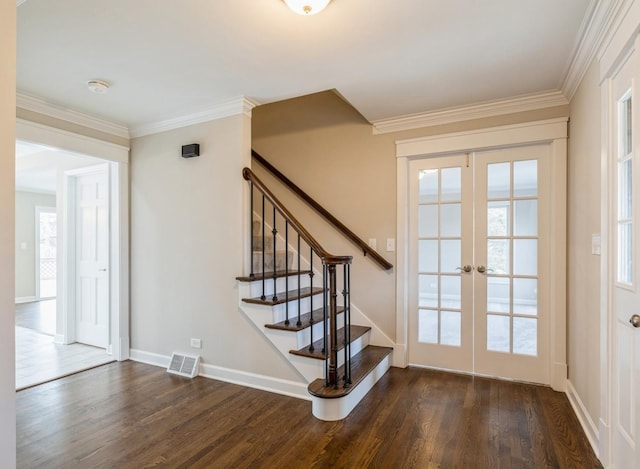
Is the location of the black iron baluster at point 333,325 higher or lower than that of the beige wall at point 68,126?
lower

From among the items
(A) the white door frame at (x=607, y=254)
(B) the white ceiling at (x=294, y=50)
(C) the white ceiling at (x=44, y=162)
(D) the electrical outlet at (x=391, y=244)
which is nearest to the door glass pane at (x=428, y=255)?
(D) the electrical outlet at (x=391, y=244)

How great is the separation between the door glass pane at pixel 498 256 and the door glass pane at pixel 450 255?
0.25 metres

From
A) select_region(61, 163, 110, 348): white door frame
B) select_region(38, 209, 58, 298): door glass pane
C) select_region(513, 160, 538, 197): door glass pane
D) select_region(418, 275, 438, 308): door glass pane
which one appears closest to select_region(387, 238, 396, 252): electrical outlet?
select_region(418, 275, 438, 308): door glass pane

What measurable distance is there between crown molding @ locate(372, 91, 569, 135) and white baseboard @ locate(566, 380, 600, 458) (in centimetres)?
221

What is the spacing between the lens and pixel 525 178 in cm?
303

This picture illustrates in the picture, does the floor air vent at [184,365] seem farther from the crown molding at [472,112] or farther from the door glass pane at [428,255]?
the crown molding at [472,112]

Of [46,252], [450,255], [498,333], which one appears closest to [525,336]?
[498,333]

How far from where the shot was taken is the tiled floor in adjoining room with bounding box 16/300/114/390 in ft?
10.5

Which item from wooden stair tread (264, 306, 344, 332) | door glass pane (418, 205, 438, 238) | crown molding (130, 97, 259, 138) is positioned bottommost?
wooden stair tread (264, 306, 344, 332)

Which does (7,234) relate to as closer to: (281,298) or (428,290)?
(281,298)

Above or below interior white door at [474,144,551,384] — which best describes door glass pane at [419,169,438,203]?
above

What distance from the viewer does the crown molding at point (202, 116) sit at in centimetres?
307

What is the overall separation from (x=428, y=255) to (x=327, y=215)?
41.5 inches

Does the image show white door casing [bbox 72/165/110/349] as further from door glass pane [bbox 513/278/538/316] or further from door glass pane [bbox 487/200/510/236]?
door glass pane [bbox 513/278/538/316]
